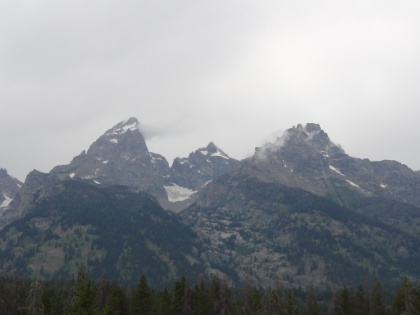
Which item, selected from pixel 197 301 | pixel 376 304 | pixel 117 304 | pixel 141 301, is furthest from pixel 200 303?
pixel 376 304

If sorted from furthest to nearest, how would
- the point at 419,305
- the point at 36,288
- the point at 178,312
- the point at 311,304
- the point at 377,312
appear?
the point at 311,304
the point at 377,312
the point at 178,312
the point at 419,305
the point at 36,288

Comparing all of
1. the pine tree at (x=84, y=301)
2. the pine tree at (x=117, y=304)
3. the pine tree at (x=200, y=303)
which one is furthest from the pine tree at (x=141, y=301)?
the pine tree at (x=84, y=301)

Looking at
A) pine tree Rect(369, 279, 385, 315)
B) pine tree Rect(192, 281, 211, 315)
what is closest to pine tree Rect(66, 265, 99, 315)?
pine tree Rect(192, 281, 211, 315)

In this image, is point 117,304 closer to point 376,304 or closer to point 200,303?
point 200,303

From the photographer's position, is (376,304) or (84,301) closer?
(84,301)

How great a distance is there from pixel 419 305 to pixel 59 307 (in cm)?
9649

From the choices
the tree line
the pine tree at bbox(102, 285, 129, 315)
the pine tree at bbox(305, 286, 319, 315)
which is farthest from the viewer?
the pine tree at bbox(305, 286, 319, 315)

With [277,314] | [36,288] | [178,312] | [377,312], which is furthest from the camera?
[377,312]

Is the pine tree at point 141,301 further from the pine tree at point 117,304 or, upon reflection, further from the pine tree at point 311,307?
the pine tree at point 311,307

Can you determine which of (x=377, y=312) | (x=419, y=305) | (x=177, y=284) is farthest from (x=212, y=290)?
(x=377, y=312)

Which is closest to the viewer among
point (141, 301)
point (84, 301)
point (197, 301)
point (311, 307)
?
point (84, 301)

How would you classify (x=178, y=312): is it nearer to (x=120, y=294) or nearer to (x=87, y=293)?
(x=120, y=294)

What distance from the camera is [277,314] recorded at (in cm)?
8694

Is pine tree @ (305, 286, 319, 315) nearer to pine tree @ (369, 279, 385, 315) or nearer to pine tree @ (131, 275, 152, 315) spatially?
pine tree @ (369, 279, 385, 315)
